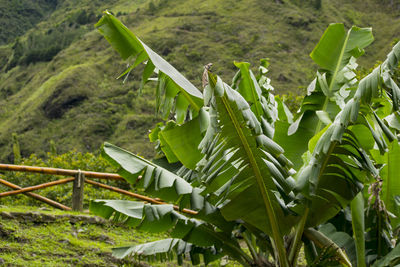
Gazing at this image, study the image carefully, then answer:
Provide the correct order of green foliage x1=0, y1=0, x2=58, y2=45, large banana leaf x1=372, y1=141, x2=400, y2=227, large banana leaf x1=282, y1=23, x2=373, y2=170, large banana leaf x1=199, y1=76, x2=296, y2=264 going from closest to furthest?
large banana leaf x1=199, y1=76, x2=296, y2=264
large banana leaf x1=372, y1=141, x2=400, y2=227
large banana leaf x1=282, y1=23, x2=373, y2=170
green foliage x1=0, y1=0, x2=58, y2=45

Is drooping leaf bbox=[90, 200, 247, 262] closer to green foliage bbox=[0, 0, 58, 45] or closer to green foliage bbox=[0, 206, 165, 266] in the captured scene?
green foliage bbox=[0, 206, 165, 266]

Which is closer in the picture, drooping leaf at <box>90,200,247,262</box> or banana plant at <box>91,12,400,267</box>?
banana plant at <box>91,12,400,267</box>

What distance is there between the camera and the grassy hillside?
47.0 m

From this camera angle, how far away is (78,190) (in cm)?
A: 795

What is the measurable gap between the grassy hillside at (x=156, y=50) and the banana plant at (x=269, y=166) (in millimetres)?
35127

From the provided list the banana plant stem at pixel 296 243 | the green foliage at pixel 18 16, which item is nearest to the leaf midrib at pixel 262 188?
the banana plant stem at pixel 296 243

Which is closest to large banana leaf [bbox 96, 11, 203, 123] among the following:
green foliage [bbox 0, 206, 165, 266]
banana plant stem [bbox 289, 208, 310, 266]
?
banana plant stem [bbox 289, 208, 310, 266]

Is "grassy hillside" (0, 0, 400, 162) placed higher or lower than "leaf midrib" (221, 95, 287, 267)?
lower

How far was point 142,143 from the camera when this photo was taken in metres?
42.5

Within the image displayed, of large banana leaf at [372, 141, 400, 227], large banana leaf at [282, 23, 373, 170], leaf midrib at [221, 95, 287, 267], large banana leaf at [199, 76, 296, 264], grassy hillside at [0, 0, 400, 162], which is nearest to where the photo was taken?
large banana leaf at [199, 76, 296, 264]

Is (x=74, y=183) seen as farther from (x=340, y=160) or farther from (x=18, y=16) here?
(x=18, y=16)

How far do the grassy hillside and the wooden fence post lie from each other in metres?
32.2

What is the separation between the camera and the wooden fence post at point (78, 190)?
781 cm

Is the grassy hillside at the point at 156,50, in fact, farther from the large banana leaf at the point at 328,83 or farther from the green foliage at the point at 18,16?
the large banana leaf at the point at 328,83
